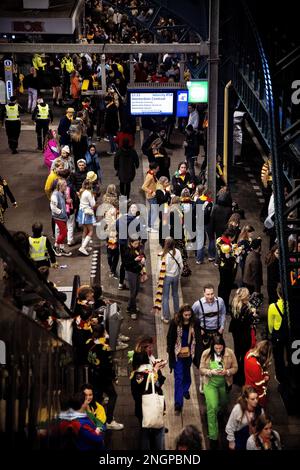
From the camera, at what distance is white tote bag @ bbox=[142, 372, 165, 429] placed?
1098cm

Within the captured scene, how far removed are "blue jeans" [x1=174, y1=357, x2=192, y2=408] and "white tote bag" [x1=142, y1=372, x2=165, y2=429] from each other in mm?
1548

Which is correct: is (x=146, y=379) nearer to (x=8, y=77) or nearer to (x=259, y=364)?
(x=259, y=364)

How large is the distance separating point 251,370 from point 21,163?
14867 mm

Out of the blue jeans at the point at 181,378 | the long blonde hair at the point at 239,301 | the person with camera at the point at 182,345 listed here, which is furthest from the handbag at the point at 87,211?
the blue jeans at the point at 181,378

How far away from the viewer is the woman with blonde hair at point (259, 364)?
11.8m

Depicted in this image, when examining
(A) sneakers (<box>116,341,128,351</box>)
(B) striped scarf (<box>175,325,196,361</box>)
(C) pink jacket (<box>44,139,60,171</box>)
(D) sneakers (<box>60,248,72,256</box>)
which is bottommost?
(B) striped scarf (<box>175,325,196,361</box>)

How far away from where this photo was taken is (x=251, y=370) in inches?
467

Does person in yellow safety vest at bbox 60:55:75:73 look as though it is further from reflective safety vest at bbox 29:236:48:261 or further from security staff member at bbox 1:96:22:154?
reflective safety vest at bbox 29:236:48:261

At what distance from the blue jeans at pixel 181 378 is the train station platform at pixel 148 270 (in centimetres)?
26

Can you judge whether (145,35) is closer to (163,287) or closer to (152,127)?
(152,127)

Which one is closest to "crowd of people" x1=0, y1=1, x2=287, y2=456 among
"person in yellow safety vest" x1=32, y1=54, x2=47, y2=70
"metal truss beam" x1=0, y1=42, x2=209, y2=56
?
"metal truss beam" x1=0, y1=42, x2=209, y2=56

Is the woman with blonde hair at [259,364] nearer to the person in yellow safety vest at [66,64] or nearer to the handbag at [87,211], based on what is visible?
the handbag at [87,211]

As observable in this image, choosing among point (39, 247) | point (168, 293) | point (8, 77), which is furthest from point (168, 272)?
point (8, 77)
